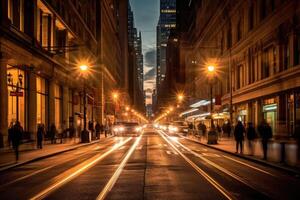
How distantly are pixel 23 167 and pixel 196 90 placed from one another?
266 feet

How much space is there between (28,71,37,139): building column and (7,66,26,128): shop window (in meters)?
0.87

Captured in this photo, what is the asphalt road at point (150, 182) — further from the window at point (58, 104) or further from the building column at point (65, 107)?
the building column at point (65, 107)

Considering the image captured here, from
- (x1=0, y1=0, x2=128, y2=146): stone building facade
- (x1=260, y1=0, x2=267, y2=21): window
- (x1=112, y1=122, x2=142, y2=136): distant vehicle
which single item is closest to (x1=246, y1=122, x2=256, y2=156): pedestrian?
(x1=0, y1=0, x2=128, y2=146): stone building facade

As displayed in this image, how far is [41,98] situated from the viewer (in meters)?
44.9

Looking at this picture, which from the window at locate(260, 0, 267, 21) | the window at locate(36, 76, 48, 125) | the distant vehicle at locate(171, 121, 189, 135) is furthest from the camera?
the distant vehicle at locate(171, 121, 189, 135)

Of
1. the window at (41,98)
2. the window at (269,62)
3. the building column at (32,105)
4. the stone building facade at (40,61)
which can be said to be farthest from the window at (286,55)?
the window at (41,98)

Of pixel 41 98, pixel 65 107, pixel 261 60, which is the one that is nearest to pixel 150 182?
pixel 41 98

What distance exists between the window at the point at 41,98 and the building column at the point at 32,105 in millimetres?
2712

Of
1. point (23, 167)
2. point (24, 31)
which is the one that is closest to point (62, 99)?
point (24, 31)

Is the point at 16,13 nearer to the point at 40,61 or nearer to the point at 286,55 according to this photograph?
the point at 40,61

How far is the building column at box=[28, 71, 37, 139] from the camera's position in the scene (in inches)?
1561

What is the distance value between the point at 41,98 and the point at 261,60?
22.3 metres

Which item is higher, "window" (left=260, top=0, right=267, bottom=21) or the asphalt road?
"window" (left=260, top=0, right=267, bottom=21)

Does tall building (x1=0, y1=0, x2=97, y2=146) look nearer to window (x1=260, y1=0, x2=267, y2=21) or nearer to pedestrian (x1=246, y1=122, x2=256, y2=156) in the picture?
pedestrian (x1=246, y1=122, x2=256, y2=156)
